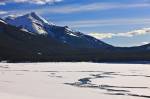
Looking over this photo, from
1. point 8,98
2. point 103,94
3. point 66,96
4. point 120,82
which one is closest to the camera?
point 8,98

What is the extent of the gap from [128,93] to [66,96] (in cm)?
537

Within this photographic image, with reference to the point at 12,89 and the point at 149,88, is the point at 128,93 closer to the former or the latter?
the point at 149,88

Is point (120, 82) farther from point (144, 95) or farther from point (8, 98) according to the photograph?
point (8, 98)

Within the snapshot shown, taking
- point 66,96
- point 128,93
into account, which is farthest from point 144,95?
point 66,96

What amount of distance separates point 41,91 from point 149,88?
31.1 ft

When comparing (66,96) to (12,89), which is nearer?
(66,96)

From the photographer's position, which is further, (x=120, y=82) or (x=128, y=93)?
(x=120, y=82)

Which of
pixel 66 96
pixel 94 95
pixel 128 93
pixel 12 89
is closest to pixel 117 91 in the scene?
pixel 128 93

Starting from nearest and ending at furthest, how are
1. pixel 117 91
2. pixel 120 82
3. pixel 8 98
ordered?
1. pixel 8 98
2. pixel 117 91
3. pixel 120 82

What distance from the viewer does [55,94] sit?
28.7 meters

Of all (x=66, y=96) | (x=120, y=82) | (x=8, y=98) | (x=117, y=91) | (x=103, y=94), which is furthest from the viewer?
(x=120, y=82)

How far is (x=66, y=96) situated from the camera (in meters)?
27.8

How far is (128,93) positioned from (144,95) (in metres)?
1.53

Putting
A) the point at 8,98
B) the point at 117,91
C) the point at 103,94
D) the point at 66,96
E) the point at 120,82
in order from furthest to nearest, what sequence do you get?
the point at 120,82 < the point at 117,91 < the point at 103,94 < the point at 66,96 < the point at 8,98
